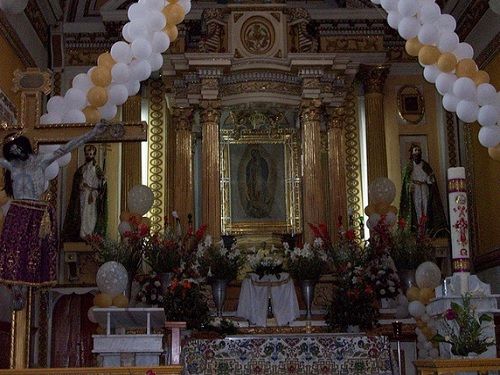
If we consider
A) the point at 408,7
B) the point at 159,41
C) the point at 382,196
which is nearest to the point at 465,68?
the point at 408,7

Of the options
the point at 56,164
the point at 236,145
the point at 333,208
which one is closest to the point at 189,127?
the point at 236,145

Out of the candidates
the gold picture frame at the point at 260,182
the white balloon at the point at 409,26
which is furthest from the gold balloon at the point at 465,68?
the gold picture frame at the point at 260,182

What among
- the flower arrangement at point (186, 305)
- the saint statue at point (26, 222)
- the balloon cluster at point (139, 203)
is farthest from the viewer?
the balloon cluster at point (139, 203)

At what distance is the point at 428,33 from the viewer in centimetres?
888

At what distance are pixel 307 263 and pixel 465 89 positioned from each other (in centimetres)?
266

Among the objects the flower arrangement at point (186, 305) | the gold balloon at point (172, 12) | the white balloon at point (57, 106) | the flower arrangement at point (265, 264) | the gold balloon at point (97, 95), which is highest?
the gold balloon at point (172, 12)

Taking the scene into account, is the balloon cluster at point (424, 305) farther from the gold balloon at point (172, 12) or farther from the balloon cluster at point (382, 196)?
the gold balloon at point (172, 12)

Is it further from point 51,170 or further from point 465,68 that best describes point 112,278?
point 465,68

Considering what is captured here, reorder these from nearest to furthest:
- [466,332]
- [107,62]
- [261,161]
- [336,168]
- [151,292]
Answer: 1. [466,332]
2. [107,62]
3. [151,292]
4. [336,168]
5. [261,161]

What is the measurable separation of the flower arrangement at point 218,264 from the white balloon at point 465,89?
3.10 metres

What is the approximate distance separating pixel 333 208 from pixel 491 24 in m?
3.36

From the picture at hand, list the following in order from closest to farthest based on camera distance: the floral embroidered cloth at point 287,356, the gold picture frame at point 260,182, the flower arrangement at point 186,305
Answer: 1. the floral embroidered cloth at point 287,356
2. the flower arrangement at point 186,305
3. the gold picture frame at point 260,182

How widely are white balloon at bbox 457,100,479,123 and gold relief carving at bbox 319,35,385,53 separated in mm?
4549

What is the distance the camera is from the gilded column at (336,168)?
12.4 m
